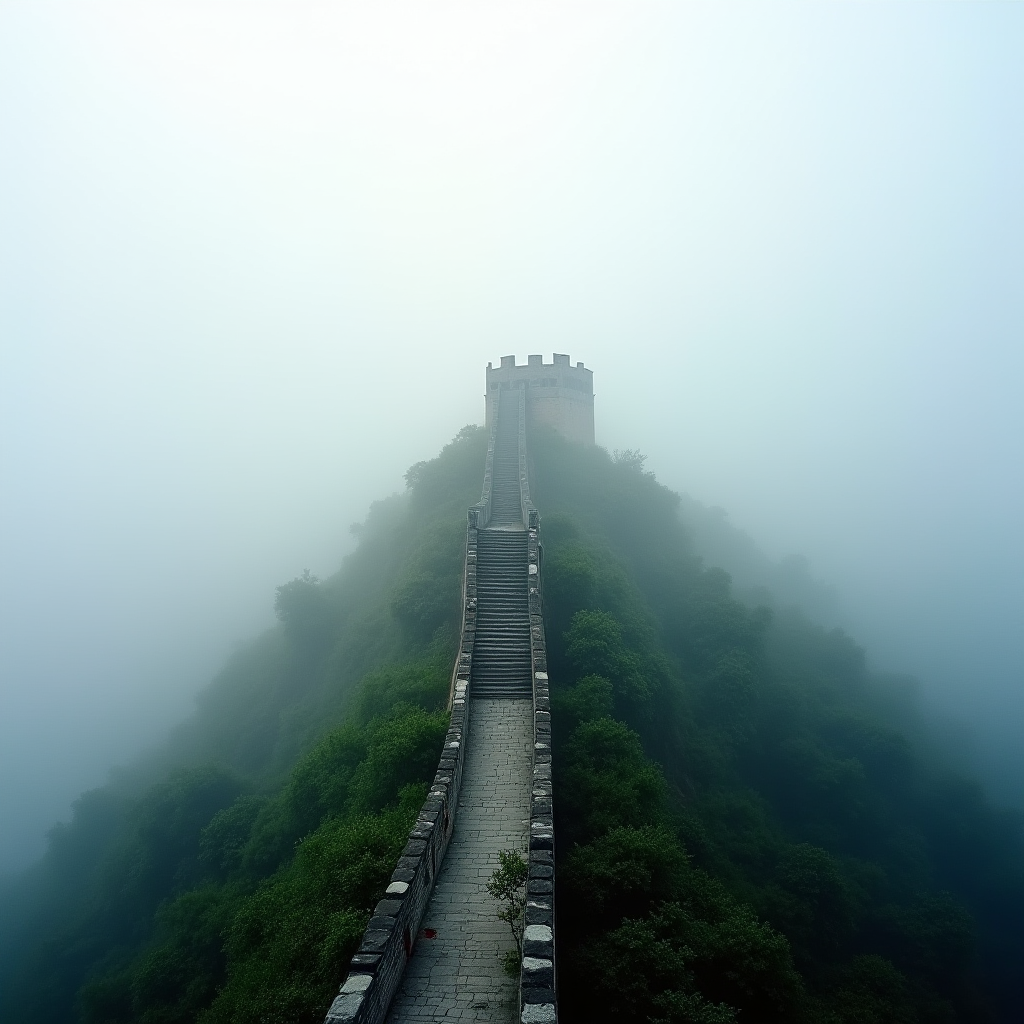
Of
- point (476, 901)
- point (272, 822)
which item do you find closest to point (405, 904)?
point (476, 901)

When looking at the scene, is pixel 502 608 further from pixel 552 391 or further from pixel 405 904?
pixel 552 391

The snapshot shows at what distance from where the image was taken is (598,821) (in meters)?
11.4

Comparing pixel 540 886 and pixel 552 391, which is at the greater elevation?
pixel 552 391

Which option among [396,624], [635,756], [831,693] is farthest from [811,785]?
[396,624]

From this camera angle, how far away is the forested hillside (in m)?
9.34

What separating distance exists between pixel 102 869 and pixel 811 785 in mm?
25270

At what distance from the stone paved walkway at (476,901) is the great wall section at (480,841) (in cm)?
2

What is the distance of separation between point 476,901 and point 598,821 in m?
2.99

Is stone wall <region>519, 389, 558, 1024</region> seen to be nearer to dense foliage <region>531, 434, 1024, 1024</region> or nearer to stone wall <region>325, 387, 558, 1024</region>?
stone wall <region>325, 387, 558, 1024</region>

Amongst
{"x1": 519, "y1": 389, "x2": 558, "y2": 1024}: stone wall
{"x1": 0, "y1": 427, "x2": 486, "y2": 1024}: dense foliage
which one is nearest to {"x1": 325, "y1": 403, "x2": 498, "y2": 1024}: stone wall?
{"x1": 0, "y1": 427, "x2": 486, "y2": 1024}: dense foliage

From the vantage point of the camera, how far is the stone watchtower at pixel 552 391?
3812 centimetres

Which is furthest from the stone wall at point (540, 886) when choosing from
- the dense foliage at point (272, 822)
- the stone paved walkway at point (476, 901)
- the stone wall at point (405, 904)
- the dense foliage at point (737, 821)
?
the dense foliage at point (272, 822)

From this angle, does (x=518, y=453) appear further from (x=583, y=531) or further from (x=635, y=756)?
(x=635, y=756)

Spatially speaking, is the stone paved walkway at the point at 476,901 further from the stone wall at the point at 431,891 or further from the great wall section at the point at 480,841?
the stone wall at the point at 431,891
